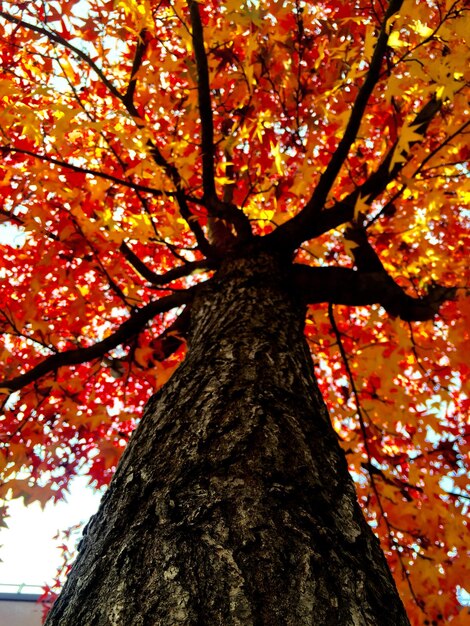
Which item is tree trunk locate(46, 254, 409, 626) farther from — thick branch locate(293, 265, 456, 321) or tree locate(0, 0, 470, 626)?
thick branch locate(293, 265, 456, 321)

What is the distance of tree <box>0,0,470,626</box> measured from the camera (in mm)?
999

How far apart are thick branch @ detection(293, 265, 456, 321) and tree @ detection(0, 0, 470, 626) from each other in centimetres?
Answer: 1

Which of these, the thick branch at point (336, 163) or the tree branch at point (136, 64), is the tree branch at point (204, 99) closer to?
the thick branch at point (336, 163)

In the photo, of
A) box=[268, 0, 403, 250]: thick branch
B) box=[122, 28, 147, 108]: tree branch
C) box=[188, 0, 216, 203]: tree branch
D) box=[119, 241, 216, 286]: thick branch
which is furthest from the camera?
box=[119, 241, 216, 286]: thick branch

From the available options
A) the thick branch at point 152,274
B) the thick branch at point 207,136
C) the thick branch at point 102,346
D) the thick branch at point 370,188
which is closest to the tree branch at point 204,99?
the thick branch at point 207,136

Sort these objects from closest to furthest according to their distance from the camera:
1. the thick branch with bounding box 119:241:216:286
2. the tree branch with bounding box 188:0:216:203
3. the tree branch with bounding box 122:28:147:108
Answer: the tree branch with bounding box 188:0:216:203 < the tree branch with bounding box 122:28:147:108 < the thick branch with bounding box 119:241:216:286

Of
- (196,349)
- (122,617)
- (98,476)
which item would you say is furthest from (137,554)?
(98,476)

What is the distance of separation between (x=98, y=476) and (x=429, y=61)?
365cm

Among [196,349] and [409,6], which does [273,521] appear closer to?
[196,349]

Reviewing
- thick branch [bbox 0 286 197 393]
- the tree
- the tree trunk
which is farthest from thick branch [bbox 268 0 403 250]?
the tree trunk

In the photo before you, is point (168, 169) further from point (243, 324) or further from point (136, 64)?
point (243, 324)

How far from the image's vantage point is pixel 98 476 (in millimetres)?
3682

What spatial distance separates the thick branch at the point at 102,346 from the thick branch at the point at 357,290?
2.55 feet

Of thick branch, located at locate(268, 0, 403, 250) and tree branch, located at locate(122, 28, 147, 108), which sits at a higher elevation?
tree branch, located at locate(122, 28, 147, 108)
